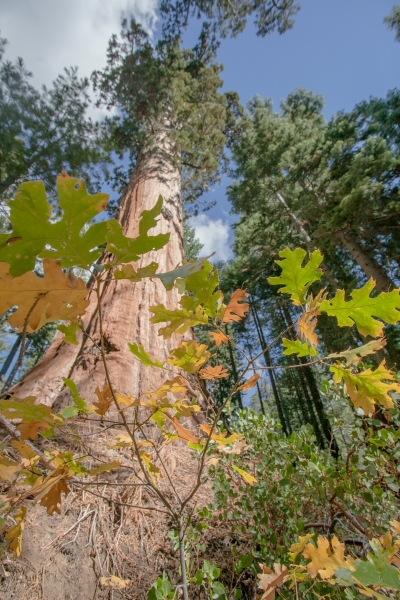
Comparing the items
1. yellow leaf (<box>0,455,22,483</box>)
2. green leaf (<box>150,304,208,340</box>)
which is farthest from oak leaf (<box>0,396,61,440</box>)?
green leaf (<box>150,304,208,340</box>)

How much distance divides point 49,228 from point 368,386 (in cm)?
69

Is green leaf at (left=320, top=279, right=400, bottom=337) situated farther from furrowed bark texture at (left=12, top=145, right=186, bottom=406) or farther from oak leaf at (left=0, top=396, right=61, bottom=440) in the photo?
furrowed bark texture at (left=12, top=145, right=186, bottom=406)

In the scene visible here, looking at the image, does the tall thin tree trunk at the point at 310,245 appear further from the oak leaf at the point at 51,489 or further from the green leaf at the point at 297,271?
the oak leaf at the point at 51,489

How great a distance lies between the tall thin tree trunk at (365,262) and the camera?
6.42 m

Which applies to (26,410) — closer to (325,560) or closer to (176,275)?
(176,275)

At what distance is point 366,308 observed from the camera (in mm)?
649

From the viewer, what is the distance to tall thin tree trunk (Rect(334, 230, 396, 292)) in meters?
6.42

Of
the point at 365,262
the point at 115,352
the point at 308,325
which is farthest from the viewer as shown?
the point at 365,262

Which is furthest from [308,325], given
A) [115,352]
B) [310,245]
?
[310,245]

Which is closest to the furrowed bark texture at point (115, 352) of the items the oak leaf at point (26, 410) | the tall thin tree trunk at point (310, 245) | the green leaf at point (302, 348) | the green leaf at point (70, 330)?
the green leaf at point (70, 330)

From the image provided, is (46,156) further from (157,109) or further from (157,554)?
(157,554)

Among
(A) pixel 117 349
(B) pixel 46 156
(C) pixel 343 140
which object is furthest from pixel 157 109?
(A) pixel 117 349

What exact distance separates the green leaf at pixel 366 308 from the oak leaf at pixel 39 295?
546 millimetres

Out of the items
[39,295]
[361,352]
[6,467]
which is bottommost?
[6,467]
